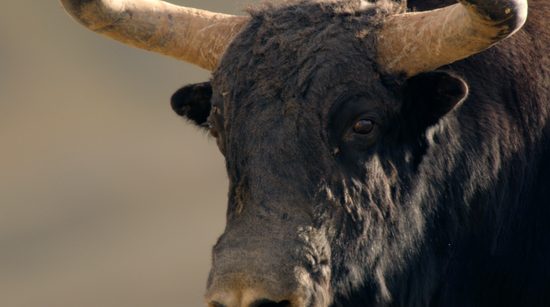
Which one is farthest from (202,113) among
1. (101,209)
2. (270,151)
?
(101,209)

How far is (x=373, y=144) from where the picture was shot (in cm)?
Result: 319

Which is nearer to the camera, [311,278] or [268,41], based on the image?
[311,278]

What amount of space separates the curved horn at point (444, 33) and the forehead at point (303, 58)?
12 centimetres

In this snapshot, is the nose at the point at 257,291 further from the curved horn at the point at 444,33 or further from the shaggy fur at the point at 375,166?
the curved horn at the point at 444,33

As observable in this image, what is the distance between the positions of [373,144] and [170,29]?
5.61 feet

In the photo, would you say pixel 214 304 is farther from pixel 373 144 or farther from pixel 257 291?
pixel 373 144

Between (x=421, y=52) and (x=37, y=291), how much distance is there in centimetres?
785

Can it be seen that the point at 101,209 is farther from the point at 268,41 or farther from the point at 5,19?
the point at 268,41

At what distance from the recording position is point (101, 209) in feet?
32.2

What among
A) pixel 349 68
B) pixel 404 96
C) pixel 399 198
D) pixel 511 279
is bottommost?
pixel 511 279

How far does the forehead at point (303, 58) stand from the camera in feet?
10.3

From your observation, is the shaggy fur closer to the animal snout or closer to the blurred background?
the animal snout

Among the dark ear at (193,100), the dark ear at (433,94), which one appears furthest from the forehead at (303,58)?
the dark ear at (193,100)

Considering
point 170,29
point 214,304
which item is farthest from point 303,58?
point 214,304
